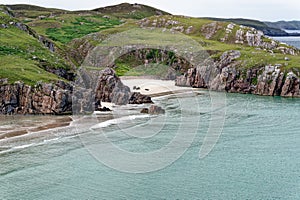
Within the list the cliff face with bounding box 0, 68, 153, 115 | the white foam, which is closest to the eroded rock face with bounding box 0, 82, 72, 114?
the cliff face with bounding box 0, 68, 153, 115

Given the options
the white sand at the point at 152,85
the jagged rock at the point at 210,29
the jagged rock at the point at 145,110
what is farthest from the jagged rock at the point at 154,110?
the jagged rock at the point at 210,29

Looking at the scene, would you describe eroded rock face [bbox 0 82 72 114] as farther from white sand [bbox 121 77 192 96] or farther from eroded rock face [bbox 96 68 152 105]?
white sand [bbox 121 77 192 96]

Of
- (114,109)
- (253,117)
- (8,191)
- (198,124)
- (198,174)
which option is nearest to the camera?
(8,191)

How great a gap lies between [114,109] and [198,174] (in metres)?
44.2

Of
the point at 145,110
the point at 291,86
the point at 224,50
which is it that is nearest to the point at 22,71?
the point at 145,110

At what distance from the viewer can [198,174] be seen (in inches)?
2218

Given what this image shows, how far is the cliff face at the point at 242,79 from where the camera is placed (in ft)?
390

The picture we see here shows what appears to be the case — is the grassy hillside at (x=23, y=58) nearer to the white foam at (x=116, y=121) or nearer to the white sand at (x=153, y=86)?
the white foam at (x=116, y=121)

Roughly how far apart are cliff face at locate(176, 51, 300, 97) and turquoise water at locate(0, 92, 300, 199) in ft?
96.5

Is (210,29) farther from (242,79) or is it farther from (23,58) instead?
(23,58)

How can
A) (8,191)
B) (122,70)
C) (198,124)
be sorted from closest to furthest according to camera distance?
(8,191)
(198,124)
(122,70)

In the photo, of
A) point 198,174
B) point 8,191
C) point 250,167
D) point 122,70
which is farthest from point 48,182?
point 122,70

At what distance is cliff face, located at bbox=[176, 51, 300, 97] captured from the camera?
119000 millimetres

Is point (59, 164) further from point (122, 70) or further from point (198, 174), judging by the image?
point (122, 70)
